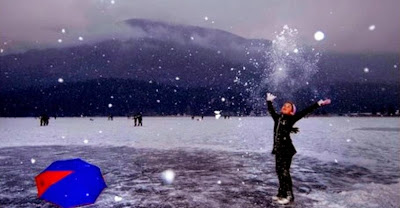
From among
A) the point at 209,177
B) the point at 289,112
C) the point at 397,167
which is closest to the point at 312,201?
the point at 289,112

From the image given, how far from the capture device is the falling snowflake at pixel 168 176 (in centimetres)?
855

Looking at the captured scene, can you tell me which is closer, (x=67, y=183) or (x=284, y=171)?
(x=67, y=183)

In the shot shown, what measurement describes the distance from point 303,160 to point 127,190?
716 centimetres

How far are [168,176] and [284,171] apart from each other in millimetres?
3757

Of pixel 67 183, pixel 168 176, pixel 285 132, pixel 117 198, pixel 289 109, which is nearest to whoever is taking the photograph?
pixel 67 183

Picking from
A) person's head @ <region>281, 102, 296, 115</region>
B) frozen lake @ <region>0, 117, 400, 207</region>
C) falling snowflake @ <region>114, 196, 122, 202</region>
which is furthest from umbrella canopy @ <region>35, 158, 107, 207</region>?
person's head @ <region>281, 102, 296, 115</region>

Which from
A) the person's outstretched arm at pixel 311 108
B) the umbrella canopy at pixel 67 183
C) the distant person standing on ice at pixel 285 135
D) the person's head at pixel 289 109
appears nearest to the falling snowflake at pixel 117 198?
the umbrella canopy at pixel 67 183

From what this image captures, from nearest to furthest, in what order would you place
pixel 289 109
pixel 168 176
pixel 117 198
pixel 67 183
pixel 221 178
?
pixel 67 183 < pixel 289 109 < pixel 117 198 < pixel 221 178 < pixel 168 176

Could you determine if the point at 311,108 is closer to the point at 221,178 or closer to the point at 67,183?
the point at 221,178

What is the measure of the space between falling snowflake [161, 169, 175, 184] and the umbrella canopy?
2539 mm

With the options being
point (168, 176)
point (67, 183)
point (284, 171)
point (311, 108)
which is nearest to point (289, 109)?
point (311, 108)

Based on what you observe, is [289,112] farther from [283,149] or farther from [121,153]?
[121,153]

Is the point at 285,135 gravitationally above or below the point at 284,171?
above

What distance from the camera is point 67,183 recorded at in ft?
19.2
